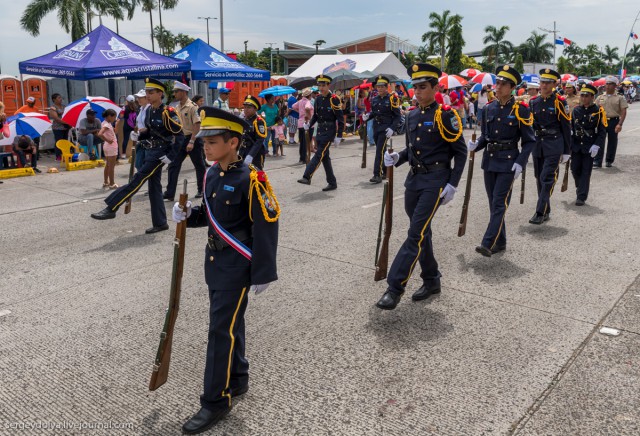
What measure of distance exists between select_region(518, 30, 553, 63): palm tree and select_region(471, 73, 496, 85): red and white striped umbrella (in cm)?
6280

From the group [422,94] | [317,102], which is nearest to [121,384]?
[422,94]

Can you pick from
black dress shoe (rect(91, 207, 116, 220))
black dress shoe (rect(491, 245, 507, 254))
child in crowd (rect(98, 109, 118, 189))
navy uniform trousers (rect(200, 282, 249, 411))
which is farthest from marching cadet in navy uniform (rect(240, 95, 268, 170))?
navy uniform trousers (rect(200, 282, 249, 411))

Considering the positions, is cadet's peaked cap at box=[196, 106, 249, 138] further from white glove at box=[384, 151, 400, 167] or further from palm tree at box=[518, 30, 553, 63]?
palm tree at box=[518, 30, 553, 63]

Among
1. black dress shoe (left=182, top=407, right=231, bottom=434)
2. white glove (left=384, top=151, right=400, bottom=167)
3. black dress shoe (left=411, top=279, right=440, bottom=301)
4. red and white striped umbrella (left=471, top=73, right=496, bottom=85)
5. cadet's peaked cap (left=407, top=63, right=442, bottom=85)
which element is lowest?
black dress shoe (left=182, top=407, right=231, bottom=434)

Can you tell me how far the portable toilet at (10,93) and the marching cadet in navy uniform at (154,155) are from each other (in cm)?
1243

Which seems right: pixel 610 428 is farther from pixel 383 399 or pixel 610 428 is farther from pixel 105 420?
pixel 105 420

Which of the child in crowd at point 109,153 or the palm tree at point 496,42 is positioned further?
the palm tree at point 496,42

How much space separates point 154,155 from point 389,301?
4343 millimetres

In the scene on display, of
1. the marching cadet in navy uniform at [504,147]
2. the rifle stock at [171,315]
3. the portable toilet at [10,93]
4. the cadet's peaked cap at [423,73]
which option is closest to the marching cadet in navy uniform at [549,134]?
the marching cadet in navy uniform at [504,147]

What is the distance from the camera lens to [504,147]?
6598 mm

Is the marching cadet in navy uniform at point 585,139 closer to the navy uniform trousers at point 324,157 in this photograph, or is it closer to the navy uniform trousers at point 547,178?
the navy uniform trousers at point 547,178

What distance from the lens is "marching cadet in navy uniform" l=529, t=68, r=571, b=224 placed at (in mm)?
8023

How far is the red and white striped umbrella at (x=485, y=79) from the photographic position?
85.7 feet

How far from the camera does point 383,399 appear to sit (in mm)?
3691
